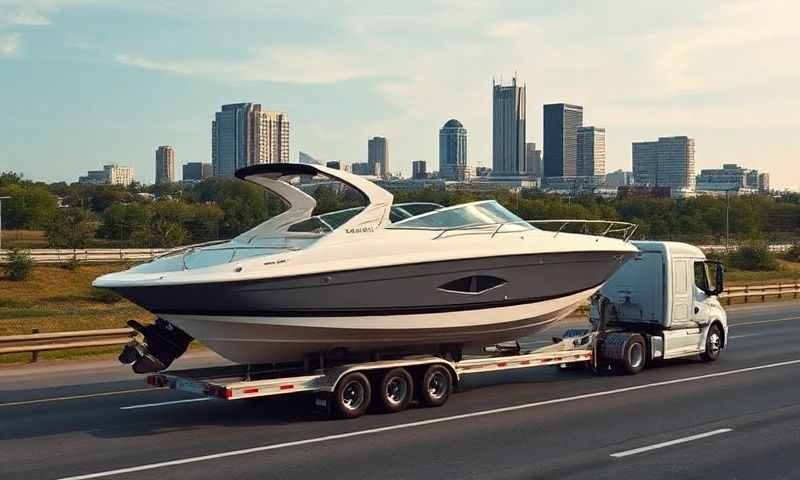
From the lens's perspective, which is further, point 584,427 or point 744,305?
point 744,305

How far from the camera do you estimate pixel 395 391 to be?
1289 cm

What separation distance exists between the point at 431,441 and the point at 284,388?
209cm

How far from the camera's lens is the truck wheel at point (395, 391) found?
41.5 feet

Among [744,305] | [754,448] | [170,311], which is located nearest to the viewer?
[754,448]

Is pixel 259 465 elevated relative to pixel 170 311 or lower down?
lower down

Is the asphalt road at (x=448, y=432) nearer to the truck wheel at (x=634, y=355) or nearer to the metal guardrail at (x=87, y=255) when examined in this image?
the truck wheel at (x=634, y=355)

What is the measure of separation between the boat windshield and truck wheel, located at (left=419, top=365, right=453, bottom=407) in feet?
6.59

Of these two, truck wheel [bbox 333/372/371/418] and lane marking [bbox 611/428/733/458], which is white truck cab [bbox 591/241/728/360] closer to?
lane marking [bbox 611/428/733/458]

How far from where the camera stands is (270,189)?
14039 millimetres

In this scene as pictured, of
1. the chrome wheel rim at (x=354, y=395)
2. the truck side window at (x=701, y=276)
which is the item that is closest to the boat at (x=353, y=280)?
the chrome wheel rim at (x=354, y=395)

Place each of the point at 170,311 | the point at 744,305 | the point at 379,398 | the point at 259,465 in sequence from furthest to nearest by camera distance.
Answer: the point at 744,305 → the point at 379,398 → the point at 170,311 → the point at 259,465

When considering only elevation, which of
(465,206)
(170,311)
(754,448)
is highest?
(465,206)

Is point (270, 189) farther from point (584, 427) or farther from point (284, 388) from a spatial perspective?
point (584, 427)

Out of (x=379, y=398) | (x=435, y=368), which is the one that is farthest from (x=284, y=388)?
(x=435, y=368)
